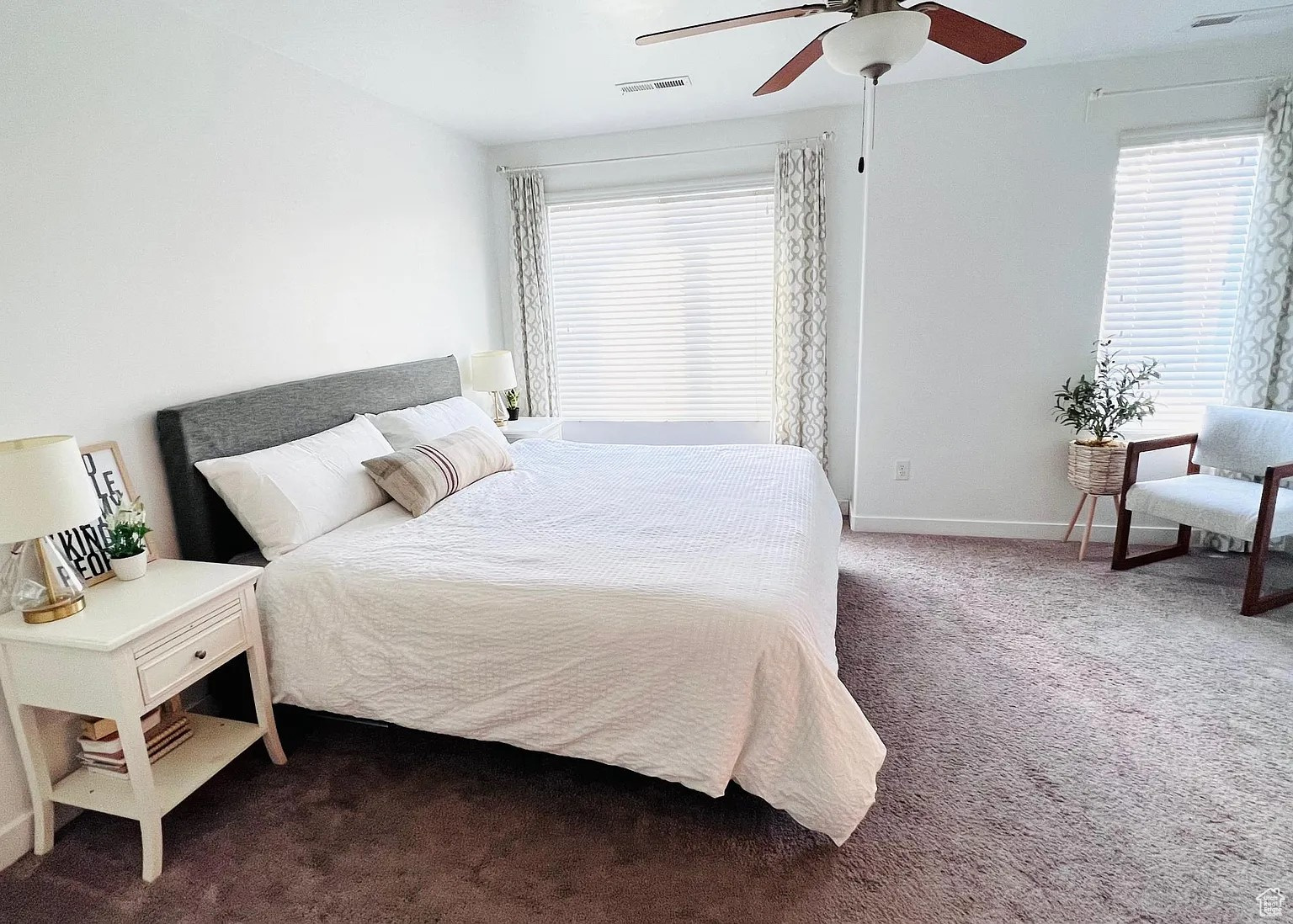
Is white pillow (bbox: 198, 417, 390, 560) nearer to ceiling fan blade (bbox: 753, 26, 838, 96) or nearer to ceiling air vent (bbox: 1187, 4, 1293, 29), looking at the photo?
ceiling fan blade (bbox: 753, 26, 838, 96)

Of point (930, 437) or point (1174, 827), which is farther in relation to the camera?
point (930, 437)

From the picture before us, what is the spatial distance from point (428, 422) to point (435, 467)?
0.59 m

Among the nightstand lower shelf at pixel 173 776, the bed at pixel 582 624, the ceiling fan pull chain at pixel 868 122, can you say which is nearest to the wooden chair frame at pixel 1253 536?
the bed at pixel 582 624

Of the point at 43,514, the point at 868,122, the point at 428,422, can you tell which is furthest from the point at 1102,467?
the point at 43,514

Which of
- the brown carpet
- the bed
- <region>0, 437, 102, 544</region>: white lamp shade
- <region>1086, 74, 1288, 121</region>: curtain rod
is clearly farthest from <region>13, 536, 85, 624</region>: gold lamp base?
<region>1086, 74, 1288, 121</region>: curtain rod

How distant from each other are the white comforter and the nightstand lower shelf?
179 mm

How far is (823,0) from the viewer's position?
2273mm

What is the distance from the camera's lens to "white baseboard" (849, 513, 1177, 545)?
3.90 meters

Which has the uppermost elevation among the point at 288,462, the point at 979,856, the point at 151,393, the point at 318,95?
the point at 318,95

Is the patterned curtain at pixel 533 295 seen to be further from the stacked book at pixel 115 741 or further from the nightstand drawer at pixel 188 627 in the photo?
the stacked book at pixel 115 741

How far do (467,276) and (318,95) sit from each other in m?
1.48

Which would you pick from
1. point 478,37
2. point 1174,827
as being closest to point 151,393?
point 478,37

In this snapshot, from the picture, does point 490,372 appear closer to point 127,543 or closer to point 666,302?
point 666,302

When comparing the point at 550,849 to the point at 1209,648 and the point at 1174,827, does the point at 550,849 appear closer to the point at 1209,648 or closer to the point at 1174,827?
the point at 1174,827
